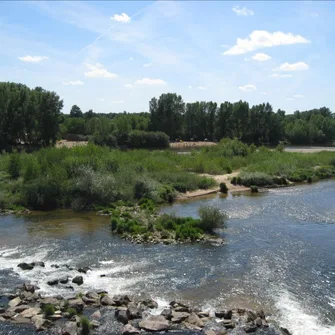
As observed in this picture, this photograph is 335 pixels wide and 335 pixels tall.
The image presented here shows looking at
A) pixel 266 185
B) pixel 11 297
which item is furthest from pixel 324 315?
pixel 266 185

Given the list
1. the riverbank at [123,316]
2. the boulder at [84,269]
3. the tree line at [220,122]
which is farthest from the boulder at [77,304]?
the tree line at [220,122]

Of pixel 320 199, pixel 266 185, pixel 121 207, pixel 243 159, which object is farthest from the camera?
pixel 243 159

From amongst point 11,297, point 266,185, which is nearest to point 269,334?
point 11,297

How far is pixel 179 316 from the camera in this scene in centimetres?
1789

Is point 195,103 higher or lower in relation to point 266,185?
higher

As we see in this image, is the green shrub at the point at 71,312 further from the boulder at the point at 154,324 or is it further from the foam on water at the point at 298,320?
the foam on water at the point at 298,320

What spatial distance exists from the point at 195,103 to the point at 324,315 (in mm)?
115787

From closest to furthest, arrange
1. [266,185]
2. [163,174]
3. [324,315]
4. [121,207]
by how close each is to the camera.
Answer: [324,315], [121,207], [163,174], [266,185]

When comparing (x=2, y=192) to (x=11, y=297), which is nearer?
(x=11, y=297)

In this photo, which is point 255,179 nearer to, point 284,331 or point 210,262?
point 210,262

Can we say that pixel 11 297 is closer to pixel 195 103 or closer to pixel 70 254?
pixel 70 254

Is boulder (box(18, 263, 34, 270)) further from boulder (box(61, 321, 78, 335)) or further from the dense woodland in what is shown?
the dense woodland

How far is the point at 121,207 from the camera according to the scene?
39375 millimetres

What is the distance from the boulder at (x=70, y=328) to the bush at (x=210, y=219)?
1540 centimetres
